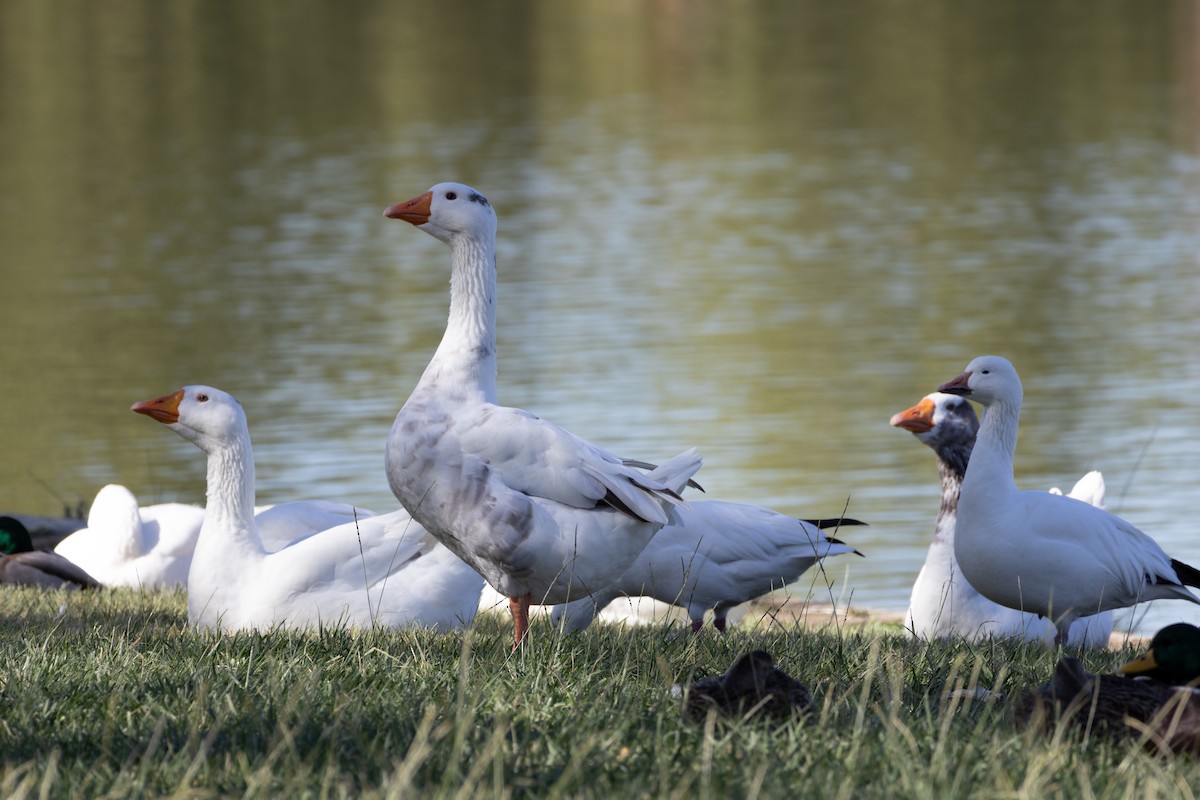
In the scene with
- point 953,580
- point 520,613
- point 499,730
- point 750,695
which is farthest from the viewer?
point 953,580

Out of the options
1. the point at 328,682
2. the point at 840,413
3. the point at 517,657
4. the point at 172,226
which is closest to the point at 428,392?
the point at 517,657

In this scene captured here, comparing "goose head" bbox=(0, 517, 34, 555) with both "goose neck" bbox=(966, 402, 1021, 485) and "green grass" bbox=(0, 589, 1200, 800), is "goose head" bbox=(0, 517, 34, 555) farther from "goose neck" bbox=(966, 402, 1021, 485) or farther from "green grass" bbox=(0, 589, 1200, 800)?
"goose neck" bbox=(966, 402, 1021, 485)

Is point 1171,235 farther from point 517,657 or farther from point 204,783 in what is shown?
point 204,783

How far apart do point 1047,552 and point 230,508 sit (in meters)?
3.92

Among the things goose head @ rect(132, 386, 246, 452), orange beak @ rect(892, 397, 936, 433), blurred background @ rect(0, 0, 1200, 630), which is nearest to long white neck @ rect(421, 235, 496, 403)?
goose head @ rect(132, 386, 246, 452)

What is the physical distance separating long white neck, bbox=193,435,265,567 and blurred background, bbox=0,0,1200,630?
502cm

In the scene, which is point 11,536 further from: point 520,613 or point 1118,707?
point 1118,707

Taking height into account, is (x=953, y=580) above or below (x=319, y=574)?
below

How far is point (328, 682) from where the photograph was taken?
16.4ft

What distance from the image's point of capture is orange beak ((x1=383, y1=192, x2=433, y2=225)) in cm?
712

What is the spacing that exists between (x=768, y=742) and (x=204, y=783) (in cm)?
135

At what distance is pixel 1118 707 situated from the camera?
4.45 m

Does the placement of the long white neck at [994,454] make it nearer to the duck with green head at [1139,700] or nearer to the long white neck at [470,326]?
the long white neck at [470,326]

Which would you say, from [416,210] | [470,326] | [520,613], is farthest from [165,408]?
[520,613]
